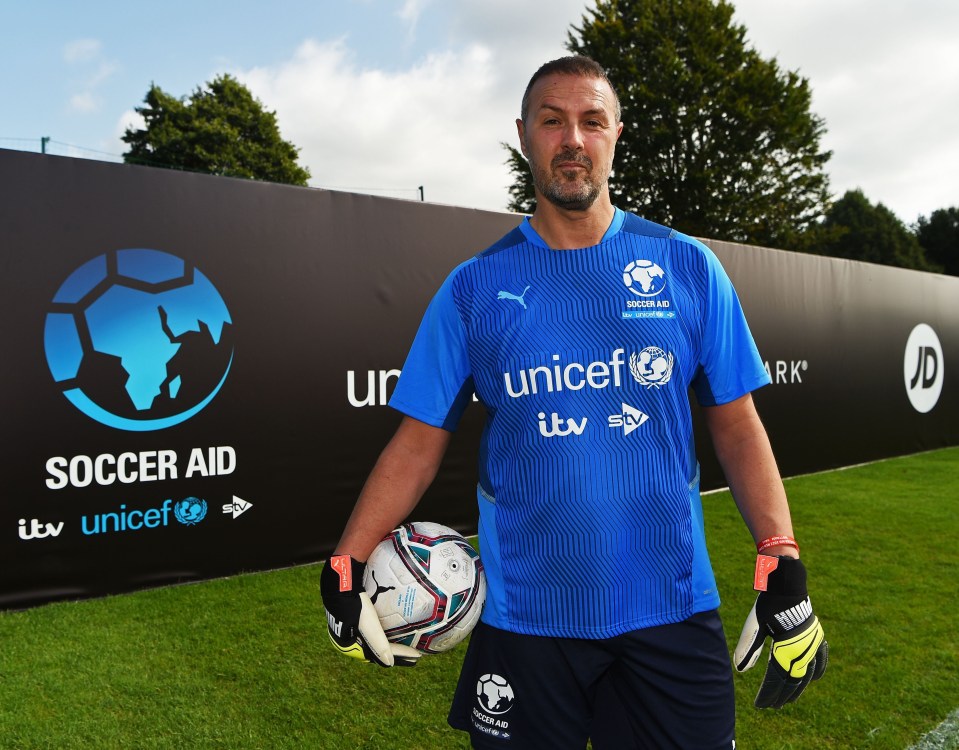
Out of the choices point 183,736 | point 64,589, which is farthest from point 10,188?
point 183,736

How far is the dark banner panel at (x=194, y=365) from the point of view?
12.8 feet

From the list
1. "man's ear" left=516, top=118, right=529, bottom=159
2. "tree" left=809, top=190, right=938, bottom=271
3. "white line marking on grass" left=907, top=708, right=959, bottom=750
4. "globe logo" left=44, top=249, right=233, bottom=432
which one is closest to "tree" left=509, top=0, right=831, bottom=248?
"tree" left=809, top=190, right=938, bottom=271

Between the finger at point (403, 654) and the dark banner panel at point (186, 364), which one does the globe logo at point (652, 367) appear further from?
the dark banner panel at point (186, 364)

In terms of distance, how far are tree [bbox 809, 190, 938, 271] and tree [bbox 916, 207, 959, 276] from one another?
1532mm

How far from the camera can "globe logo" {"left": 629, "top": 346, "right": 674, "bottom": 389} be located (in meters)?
1.40

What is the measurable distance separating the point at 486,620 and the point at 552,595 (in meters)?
0.18

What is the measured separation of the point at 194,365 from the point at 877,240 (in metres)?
35.2

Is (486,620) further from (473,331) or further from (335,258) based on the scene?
(335,258)

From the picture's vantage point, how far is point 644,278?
1473mm

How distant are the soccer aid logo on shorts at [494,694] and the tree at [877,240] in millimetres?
34596

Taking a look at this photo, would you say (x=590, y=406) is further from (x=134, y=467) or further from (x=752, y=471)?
(x=134, y=467)

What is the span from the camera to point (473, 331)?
1497 millimetres

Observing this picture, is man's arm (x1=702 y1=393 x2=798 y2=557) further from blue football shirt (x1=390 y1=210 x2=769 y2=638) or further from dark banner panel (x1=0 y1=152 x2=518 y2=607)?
dark banner panel (x1=0 y1=152 x2=518 y2=607)

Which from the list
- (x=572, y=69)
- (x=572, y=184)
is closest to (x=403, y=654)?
(x=572, y=184)
